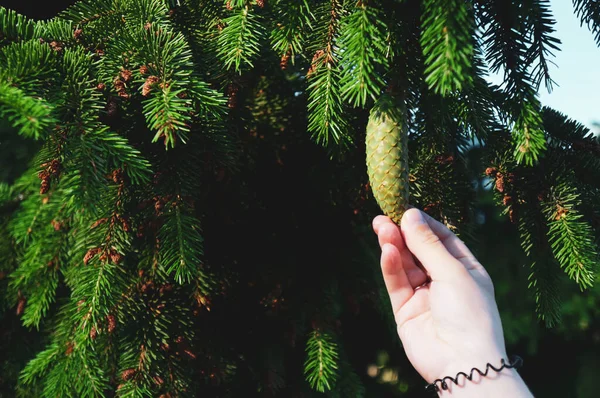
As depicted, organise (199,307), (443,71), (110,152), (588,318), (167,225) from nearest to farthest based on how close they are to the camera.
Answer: (443,71)
(110,152)
(167,225)
(199,307)
(588,318)

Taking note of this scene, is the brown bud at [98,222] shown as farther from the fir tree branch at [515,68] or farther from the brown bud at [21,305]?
the fir tree branch at [515,68]

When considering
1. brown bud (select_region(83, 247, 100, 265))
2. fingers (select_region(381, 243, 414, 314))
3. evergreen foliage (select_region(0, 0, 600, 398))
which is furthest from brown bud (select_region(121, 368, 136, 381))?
fingers (select_region(381, 243, 414, 314))

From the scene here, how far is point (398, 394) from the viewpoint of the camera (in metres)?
2.32

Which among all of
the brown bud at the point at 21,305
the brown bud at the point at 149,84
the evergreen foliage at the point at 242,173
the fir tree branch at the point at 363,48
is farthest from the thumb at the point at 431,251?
the brown bud at the point at 21,305

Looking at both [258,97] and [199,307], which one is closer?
[199,307]

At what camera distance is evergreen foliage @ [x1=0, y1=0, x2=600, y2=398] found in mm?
928

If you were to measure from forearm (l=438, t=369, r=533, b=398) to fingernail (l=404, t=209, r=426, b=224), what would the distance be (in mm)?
283

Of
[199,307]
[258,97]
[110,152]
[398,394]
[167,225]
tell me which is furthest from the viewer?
[398,394]

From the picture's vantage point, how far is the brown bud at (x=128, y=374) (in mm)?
1116

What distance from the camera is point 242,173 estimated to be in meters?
1.37

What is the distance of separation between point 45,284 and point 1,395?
35 cm

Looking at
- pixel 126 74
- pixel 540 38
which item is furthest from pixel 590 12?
pixel 126 74

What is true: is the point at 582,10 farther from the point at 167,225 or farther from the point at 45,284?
the point at 45,284

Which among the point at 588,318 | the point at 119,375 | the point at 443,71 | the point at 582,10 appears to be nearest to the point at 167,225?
the point at 119,375
